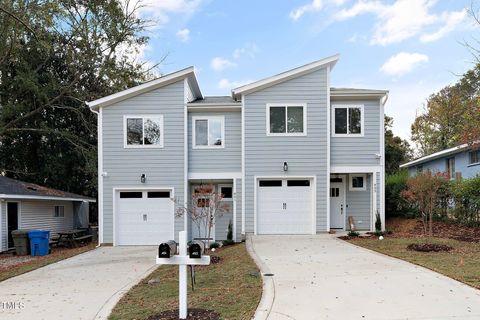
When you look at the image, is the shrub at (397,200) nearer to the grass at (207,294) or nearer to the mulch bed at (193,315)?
the grass at (207,294)

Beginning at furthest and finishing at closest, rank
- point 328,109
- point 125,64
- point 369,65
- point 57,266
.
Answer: point 125,64 < point 369,65 < point 328,109 < point 57,266

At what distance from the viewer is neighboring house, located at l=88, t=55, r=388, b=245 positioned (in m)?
15.2

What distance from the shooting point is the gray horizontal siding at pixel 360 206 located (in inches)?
627

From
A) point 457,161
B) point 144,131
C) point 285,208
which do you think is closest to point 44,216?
point 144,131

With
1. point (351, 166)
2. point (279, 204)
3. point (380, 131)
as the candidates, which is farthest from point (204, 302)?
point (380, 131)

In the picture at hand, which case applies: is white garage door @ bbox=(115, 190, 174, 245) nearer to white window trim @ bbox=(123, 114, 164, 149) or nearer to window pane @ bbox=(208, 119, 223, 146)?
white window trim @ bbox=(123, 114, 164, 149)

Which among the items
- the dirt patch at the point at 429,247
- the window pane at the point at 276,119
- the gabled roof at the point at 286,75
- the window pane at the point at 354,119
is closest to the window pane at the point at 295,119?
the window pane at the point at 276,119

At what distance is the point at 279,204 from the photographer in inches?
606

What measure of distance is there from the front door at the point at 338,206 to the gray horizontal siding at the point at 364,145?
1.13 metres

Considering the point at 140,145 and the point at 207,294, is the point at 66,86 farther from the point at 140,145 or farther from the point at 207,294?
the point at 207,294

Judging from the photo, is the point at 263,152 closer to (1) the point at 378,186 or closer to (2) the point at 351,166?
(2) the point at 351,166

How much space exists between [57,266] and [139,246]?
14.2 ft

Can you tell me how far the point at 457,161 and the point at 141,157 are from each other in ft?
62.8

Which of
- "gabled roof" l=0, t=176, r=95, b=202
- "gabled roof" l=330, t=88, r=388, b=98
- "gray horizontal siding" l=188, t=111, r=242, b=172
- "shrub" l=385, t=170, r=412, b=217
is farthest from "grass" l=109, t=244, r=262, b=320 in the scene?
"shrub" l=385, t=170, r=412, b=217
